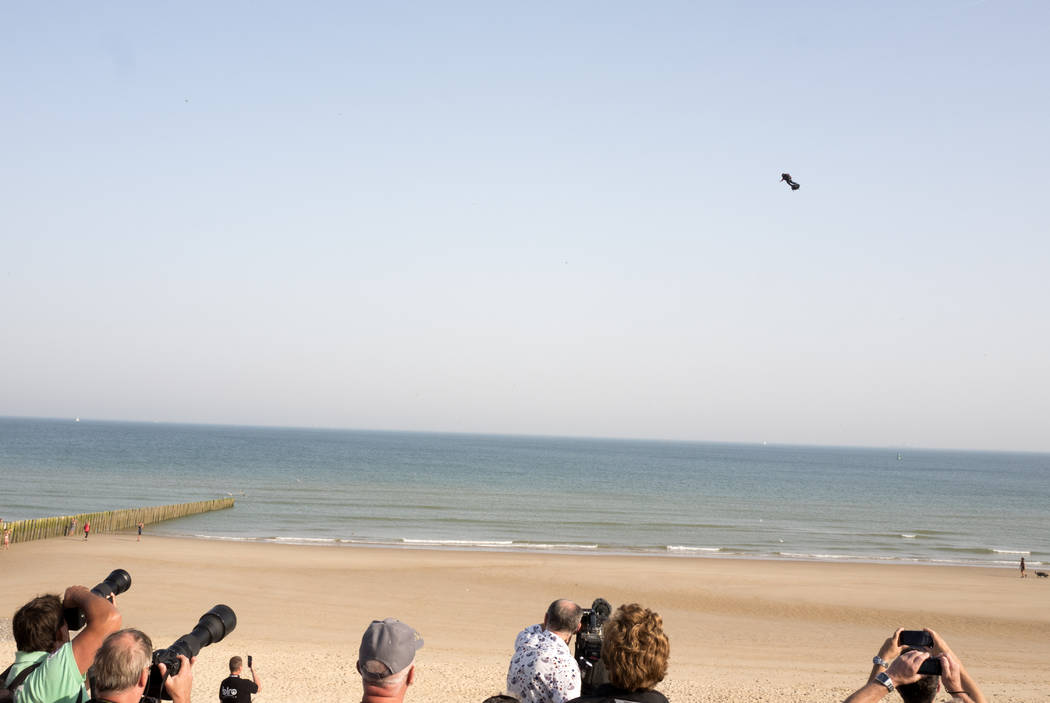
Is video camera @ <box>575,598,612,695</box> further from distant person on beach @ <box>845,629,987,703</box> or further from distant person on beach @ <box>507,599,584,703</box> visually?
distant person on beach @ <box>845,629,987,703</box>

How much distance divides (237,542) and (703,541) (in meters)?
23.4

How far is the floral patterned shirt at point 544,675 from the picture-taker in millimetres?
4926

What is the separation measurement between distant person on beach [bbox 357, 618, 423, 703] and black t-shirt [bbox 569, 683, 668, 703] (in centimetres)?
73

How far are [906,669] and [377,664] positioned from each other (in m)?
2.14

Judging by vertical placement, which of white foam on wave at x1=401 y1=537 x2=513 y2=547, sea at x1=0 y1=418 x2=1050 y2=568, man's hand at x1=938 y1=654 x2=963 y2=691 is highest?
man's hand at x1=938 y1=654 x2=963 y2=691

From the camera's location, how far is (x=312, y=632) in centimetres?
2048

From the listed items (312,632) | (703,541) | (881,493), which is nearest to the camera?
(312,632)

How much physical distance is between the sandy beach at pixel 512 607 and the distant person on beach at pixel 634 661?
10.8 metres

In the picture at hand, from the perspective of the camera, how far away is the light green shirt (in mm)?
3996

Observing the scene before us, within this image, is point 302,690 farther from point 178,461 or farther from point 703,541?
point 178,461

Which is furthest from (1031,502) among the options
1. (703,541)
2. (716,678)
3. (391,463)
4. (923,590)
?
(716,678)

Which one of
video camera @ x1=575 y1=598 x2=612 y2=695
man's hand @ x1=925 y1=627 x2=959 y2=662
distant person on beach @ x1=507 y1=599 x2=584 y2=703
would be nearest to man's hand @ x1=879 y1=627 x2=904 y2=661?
man's hand @ x1=925 y1=627 x2=959 y2=662

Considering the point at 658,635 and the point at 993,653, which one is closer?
the point at 658,635

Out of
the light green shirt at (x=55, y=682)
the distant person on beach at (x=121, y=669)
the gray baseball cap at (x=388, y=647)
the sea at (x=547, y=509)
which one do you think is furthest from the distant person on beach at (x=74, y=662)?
the sea at (x=547, y=509)
